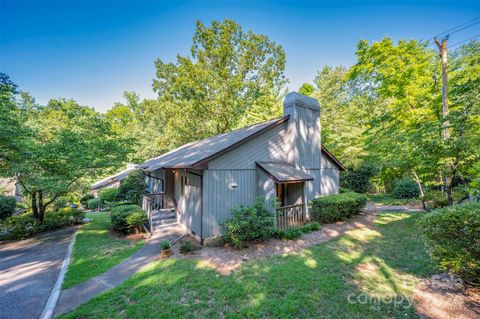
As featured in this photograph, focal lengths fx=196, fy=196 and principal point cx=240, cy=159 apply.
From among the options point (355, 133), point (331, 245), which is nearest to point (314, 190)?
point (331, 245)

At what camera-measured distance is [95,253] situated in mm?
7434

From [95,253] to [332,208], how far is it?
10462 mm

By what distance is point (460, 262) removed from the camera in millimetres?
4242

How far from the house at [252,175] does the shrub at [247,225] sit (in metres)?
0.70

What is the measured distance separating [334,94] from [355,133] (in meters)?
9.01

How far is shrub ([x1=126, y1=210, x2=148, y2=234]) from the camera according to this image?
9.05 m

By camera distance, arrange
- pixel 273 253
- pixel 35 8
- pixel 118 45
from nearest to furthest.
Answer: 1. pixel 273 253
2. pixel 35 8
3. pixel 118 45

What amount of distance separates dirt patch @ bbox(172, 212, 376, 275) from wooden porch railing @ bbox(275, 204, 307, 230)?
872 millimetres

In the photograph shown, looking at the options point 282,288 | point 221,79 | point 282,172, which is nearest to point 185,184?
point 282,172

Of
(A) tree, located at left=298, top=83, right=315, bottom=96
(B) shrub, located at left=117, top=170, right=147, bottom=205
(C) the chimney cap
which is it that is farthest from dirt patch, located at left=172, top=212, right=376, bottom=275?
(A) tree, located at left=298, top=83, right=315, bottom=96

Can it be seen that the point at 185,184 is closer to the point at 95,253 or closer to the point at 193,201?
the point at 193,201

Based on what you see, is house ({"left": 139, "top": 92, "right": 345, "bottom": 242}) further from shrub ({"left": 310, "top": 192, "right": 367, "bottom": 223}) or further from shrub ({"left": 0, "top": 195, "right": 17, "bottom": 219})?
shrub ({"left": 0, "top": 195, "right": 17, "bottom": 219})

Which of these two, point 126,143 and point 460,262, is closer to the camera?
point 460,262

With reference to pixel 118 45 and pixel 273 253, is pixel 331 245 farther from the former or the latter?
pixel 118 45
